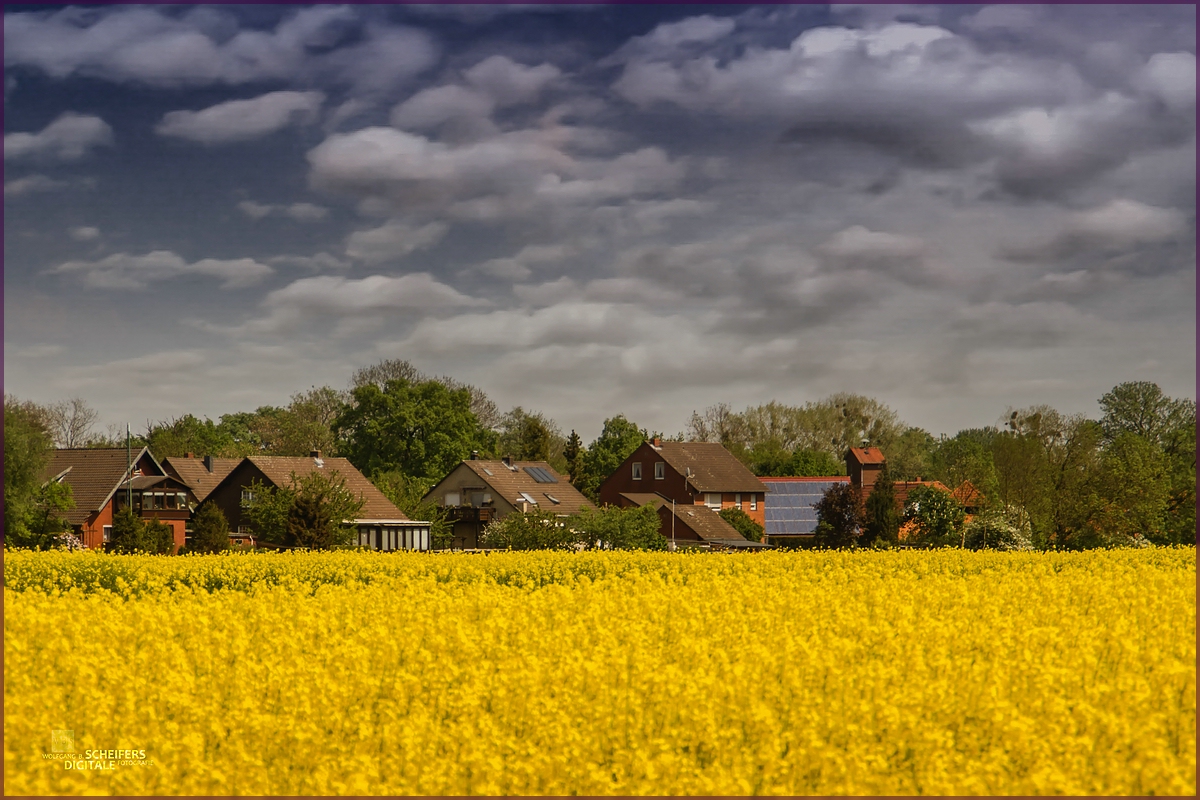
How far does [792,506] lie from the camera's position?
241 ft

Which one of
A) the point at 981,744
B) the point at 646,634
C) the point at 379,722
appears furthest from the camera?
the point at 646,634

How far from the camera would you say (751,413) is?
301ft

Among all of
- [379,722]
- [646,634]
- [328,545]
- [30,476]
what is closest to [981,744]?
[646,634]

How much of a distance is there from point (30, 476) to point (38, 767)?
4385 cm

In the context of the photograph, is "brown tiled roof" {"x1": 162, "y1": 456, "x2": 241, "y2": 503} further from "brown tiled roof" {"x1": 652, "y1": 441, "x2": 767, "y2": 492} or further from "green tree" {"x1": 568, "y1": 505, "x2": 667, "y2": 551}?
"green tree" {"x1": 568, "y1": 505, "x2": 667, "y2": 551}

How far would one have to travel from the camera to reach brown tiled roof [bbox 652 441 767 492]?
74250 millimetres

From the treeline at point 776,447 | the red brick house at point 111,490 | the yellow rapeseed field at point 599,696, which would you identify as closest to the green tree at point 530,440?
the treeline at point 776,447

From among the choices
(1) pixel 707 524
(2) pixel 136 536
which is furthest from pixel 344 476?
(1) pixel 707 524

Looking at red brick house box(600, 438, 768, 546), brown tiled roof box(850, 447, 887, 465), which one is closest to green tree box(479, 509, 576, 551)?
red brick house box(600, 438, 768, 546)

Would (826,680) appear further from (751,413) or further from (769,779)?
(751,413)

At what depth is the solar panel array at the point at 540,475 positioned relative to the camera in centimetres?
6975

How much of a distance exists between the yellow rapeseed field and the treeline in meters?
31.4

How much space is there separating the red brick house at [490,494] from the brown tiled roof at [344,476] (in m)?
5.61

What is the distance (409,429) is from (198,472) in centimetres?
1321
